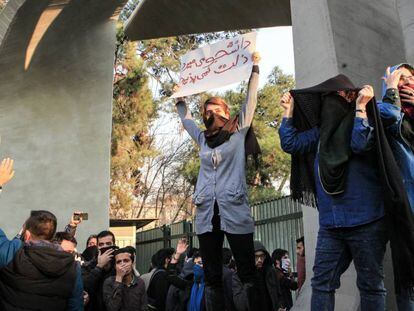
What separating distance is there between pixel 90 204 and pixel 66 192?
53cm

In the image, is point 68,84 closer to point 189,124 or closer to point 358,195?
point 189,124

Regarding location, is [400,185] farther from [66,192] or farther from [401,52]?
[66,192]

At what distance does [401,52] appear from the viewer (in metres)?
4.35

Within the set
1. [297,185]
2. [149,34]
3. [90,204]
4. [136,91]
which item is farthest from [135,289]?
[136,91]

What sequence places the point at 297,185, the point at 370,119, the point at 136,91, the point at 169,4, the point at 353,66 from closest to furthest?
the point at 370,119
the point at 297,185
the point at 353,66
the point at 169,4
the point at 136,91

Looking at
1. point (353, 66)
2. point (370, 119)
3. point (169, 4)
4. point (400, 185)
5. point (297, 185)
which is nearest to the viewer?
point (400, 185)

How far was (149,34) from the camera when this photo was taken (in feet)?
29.7

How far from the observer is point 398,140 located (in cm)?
279

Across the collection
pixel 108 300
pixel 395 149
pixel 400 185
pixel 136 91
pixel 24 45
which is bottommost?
pixel 108 300

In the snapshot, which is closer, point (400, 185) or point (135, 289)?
point (400, 185)

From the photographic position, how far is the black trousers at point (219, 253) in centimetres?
329

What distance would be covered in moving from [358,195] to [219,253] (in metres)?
1.23

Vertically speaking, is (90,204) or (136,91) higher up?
(136,91)

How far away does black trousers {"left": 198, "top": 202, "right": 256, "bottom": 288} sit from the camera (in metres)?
3.29
